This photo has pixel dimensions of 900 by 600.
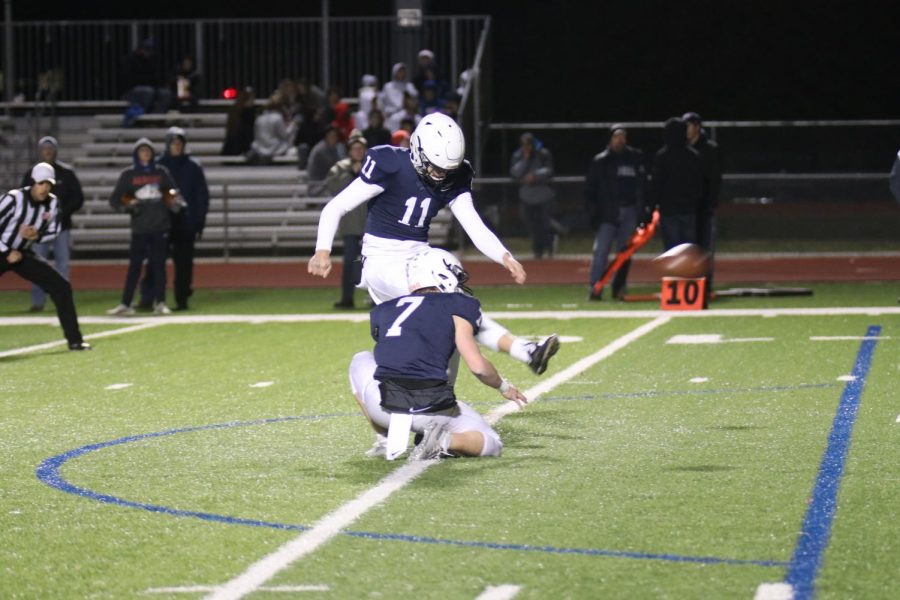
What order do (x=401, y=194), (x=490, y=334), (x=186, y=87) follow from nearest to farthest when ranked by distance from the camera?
(x=490, y=334)
(x=401, y=194)
(x=186, y=87)

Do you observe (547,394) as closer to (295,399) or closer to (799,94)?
(295,399)

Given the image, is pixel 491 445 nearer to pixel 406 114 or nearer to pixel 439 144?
pixel 439 144

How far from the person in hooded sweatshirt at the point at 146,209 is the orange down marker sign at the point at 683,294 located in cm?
481

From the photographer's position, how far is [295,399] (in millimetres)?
10070

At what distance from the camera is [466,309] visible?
765cm

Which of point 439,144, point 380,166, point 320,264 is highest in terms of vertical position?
point 439,144

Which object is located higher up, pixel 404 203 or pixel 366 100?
pixel 404 203

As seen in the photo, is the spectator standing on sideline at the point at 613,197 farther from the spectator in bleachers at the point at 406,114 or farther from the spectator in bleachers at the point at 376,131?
the spectator in bleachers at the point at 406,114

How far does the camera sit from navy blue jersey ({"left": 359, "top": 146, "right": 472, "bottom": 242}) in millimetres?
8758

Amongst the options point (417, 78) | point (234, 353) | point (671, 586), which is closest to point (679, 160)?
point (234, 353)

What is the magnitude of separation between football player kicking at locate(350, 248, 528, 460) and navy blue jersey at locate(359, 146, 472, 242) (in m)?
1.11

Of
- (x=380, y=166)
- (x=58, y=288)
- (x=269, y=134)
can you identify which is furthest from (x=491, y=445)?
(x=269, y=134)

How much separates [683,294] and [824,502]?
30.5 ft

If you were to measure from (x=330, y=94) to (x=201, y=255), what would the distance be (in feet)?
10.0
